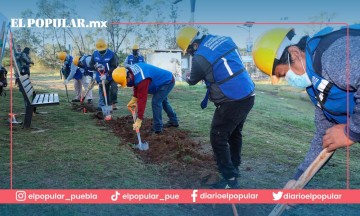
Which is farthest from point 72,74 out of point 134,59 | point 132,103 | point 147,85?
point 147,85

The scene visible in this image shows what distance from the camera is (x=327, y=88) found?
70.2 inches

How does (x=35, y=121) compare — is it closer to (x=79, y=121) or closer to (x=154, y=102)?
(x=79, y=121)

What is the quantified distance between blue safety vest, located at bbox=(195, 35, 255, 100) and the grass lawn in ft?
2.41

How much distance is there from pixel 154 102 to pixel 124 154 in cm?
120

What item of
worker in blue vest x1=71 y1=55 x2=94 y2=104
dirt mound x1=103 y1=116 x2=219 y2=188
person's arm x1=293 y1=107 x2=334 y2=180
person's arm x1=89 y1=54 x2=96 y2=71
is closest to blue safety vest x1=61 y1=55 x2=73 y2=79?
worker in blue vest x1=71 y1=55 x2=94 y2=104

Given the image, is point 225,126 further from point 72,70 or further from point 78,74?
point 78,74

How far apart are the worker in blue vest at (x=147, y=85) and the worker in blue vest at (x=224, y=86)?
1331mm

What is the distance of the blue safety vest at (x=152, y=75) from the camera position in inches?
167

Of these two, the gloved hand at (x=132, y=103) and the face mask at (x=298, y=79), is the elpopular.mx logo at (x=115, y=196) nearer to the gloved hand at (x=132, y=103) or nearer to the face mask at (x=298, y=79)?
the face mask at (x=298, y=79)

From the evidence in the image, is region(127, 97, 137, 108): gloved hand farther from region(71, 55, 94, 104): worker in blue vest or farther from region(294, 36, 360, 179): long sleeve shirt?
region(294, 36, 360, 179): long sleeve shirt

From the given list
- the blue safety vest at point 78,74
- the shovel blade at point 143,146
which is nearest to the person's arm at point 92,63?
the blue safety vest at point 78,74

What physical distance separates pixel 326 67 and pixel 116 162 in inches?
84.7

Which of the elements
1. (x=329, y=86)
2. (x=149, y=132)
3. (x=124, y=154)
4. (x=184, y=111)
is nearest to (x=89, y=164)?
(x=124, y=154)

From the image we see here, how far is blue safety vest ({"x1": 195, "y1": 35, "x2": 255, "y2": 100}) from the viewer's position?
9.07 ft
